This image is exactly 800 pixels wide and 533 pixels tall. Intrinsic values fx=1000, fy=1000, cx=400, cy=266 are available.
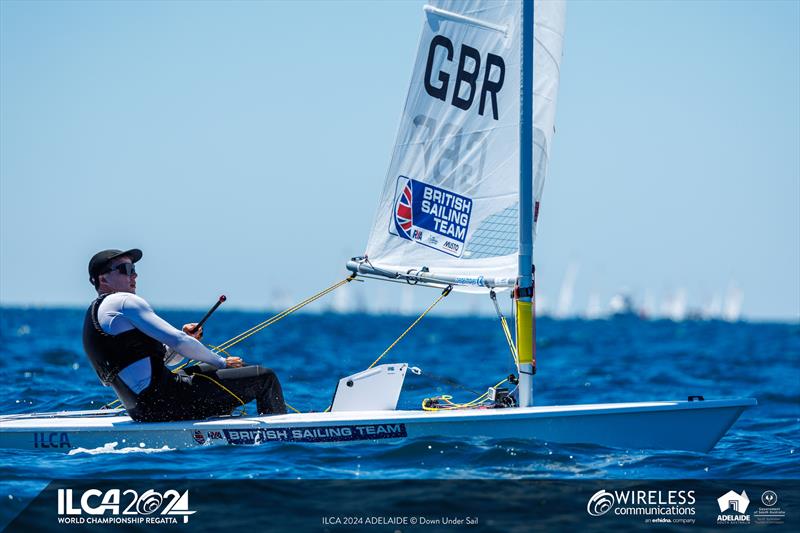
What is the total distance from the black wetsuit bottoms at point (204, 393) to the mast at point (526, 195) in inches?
81.7

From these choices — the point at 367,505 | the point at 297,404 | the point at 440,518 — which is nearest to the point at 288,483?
the point at 367,505

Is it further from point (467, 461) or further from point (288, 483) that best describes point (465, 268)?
point (288, 483)

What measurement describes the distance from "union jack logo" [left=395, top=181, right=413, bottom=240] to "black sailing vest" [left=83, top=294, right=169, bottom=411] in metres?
2.33

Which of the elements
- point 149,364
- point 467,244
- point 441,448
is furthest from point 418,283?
point 149,364

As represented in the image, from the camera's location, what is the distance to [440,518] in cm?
636

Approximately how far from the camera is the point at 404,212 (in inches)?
348

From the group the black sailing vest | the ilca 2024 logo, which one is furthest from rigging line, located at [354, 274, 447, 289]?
the ilca 2024 logo

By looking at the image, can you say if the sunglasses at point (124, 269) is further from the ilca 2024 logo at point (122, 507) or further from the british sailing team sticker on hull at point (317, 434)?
the ilca 2024 logo at point (122, 507)

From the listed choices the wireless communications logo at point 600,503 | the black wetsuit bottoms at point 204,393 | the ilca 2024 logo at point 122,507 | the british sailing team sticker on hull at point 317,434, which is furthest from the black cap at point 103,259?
the wireless communications logo at point 600,503

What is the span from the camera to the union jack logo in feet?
28.9

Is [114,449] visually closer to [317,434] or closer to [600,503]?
[317,434]

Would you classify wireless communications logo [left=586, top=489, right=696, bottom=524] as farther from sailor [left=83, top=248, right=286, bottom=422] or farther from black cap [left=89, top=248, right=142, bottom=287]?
black cap [left=89, top=248, right=142, bottom=287]

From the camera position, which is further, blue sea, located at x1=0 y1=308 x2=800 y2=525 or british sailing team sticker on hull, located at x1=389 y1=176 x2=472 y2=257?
british sailing team sticker on hull, located at x1=389 y1=176 x2=472 y2=257

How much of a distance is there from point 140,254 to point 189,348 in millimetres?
955
